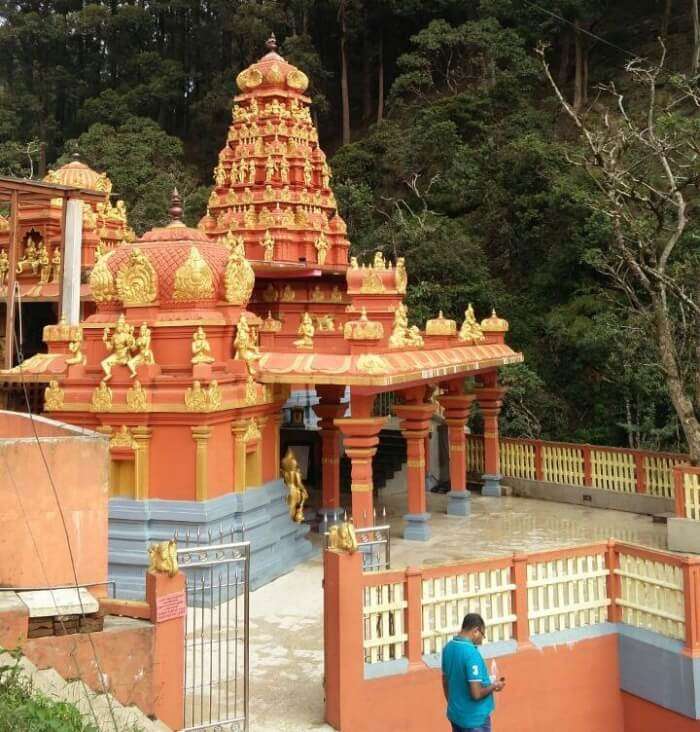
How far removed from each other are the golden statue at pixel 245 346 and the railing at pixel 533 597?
211 inches

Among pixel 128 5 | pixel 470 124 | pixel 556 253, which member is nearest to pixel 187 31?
pixel 128 5

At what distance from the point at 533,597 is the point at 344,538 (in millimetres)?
2703

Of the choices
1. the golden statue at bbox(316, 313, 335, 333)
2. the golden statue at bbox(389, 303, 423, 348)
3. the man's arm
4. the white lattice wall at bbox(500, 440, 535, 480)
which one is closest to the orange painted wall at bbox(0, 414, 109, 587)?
the man's arm

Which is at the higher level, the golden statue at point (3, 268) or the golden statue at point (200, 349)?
the golden statue at point (3, 268)

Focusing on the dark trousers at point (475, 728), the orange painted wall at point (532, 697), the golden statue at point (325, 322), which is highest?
the golden statue at point (325, 322)

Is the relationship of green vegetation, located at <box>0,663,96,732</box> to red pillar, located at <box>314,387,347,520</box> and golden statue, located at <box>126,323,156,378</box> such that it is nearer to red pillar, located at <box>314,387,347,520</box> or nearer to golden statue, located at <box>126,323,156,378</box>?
golden statue, located at <box>126,323,156,378</box>

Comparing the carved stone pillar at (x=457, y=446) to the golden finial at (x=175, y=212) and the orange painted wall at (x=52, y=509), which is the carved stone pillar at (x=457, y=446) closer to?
the golden finial at (x=175, y=212)

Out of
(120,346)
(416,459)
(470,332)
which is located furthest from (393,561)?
(470,332)

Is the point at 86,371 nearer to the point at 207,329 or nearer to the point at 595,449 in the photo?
the point at 207,329

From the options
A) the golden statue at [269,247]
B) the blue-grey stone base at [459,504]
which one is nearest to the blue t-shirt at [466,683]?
the blue-grey stone base at [459,504]

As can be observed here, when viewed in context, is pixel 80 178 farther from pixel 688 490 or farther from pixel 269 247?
pixel 688 490

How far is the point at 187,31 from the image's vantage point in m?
51.2

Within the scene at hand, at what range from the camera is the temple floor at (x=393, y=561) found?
314 inches

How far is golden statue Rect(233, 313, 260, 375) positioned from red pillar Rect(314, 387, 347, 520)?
108 inches
